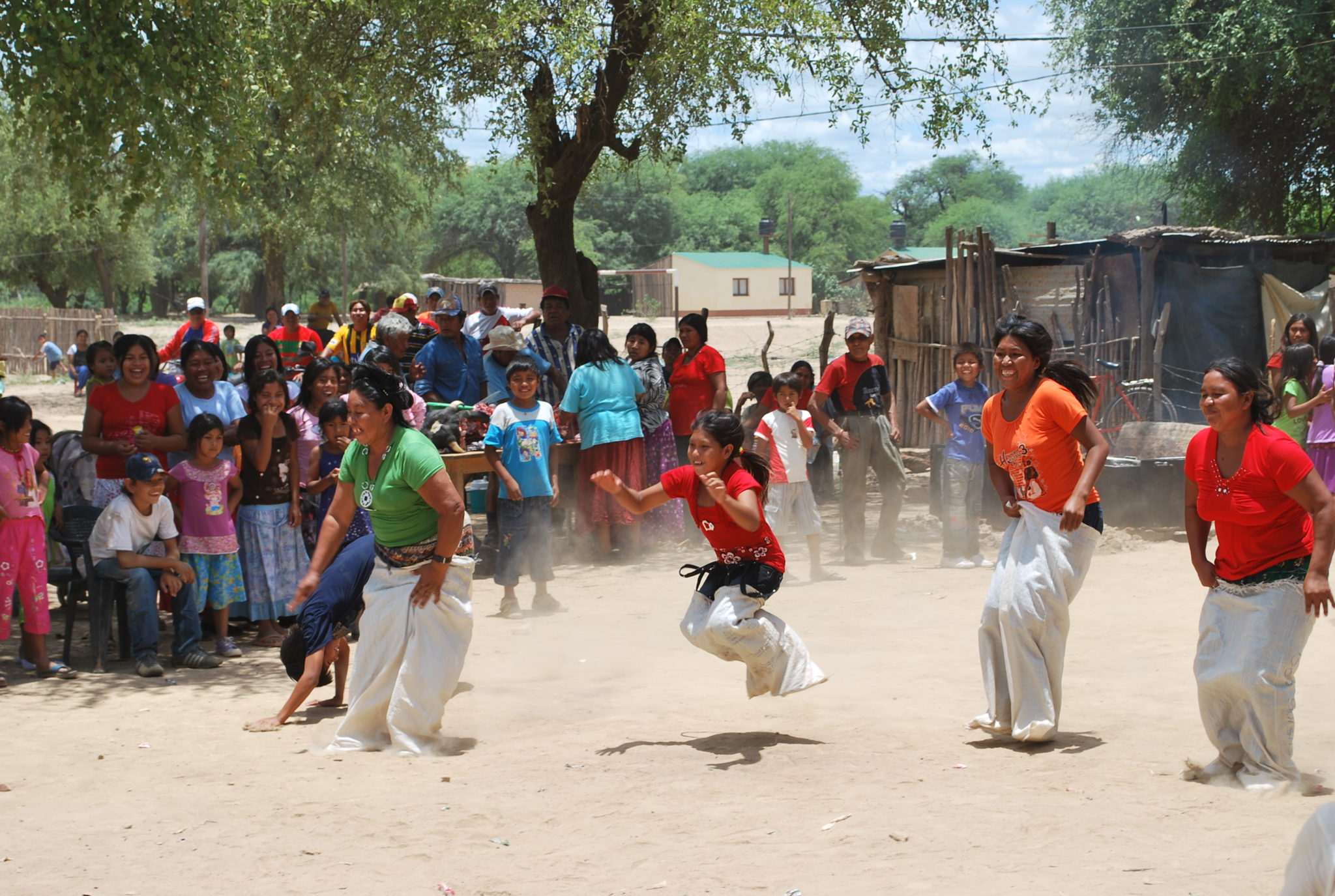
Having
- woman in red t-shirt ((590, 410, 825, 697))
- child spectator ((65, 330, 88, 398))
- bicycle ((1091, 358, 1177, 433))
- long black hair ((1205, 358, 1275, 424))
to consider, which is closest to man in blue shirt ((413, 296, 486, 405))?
woman in red t-shirt ((590, 410, 825, 697))

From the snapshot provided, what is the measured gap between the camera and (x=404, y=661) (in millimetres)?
5559

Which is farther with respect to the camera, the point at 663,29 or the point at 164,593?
the point at 663,29

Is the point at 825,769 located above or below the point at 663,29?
below

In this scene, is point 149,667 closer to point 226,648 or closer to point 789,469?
point 226,648

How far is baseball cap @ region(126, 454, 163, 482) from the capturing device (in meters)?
7.15

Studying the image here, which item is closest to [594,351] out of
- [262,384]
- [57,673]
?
[262,384]

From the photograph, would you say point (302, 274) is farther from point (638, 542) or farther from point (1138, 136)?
point (638, 542)

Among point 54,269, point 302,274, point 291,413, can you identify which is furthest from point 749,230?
point 291,413

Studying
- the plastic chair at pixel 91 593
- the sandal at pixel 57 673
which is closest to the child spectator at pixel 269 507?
the plastic chair at pixel 91 593

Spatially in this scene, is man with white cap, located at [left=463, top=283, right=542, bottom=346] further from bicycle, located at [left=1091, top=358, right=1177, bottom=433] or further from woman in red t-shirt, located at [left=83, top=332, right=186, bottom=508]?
bicycle, located at [left=1091, top=358, right=1177, bottom=433]

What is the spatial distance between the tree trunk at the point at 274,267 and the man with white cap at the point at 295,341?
10.1 meters

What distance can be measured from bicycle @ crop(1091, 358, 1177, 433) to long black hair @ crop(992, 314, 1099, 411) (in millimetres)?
10129

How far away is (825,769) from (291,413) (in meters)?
4.83

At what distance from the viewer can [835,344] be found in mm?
35719
